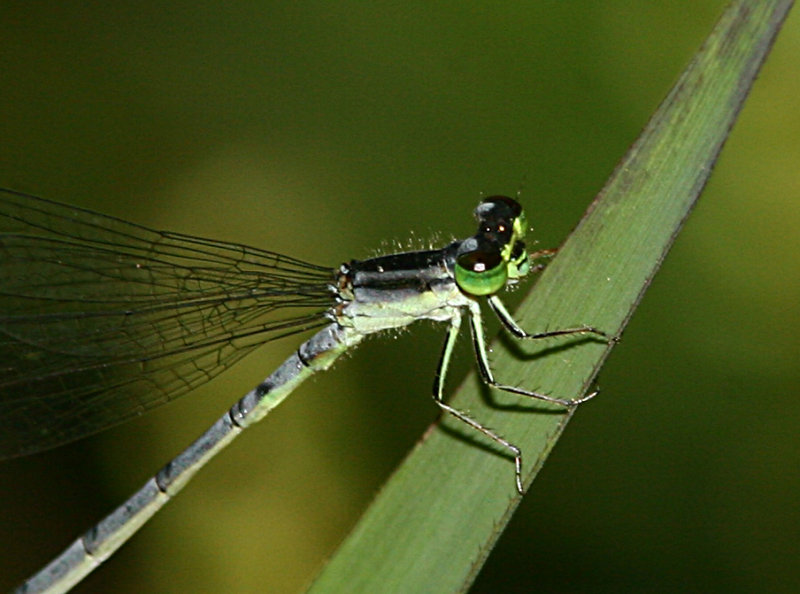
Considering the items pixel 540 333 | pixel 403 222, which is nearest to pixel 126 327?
pixel 403 222

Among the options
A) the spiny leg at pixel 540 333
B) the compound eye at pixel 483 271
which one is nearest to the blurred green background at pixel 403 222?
the compound eye at pixel 483 271

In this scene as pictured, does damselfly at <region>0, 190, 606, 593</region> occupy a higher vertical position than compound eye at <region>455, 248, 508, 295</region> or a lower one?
lower

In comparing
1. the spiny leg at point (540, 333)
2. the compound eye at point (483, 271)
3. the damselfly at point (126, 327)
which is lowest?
the damselfly at point (126, 327)

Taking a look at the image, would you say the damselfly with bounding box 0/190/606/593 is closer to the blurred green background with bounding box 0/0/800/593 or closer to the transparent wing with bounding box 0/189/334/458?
the transparent wing with bounding box 0/189/334/458

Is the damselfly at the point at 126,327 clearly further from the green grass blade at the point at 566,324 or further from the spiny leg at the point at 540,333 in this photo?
the green grass blade at the point at 566,324

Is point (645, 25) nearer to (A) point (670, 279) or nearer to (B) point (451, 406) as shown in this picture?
(A) point (670, 279)

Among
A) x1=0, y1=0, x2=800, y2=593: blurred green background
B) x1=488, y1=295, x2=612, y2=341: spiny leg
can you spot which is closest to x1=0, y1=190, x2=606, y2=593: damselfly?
x1=0, y1=0, x2=800, y2=593: blurred green background
